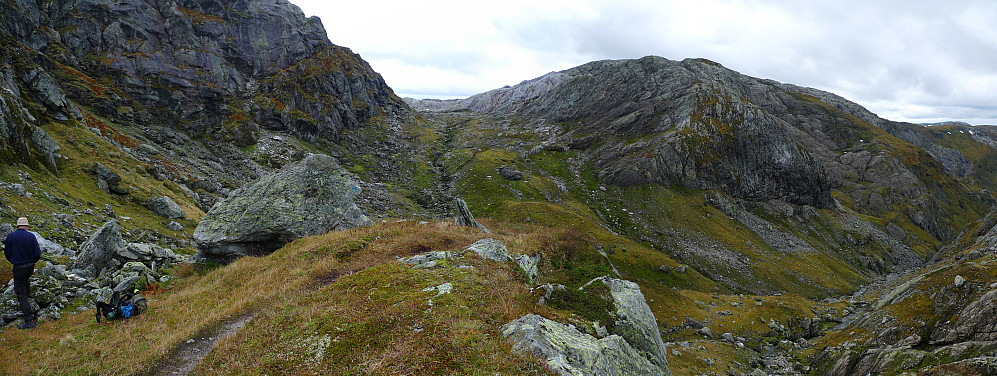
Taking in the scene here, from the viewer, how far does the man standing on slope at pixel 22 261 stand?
49.6ft

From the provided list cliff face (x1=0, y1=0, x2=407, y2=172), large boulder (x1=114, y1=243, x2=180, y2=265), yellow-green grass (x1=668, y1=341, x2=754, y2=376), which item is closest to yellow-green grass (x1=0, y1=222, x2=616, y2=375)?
large boulder (x1=114, y1=243, x2=180, y2=265)

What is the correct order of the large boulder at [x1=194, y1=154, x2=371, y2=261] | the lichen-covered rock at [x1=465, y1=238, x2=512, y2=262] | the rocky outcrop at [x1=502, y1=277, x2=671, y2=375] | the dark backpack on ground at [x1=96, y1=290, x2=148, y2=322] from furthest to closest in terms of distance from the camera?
the large boulder at [x1=194, y1=154, x2=371, y2=261] < the lichen-covered rock at [x1=465, y1=238, x2=512, y2=262] < the dark backpack on ground at [x1=96, y1=290, x2=148, y2=322] < the rocky outcrop at [x1=502, y1=277, x2=671, y2=375]

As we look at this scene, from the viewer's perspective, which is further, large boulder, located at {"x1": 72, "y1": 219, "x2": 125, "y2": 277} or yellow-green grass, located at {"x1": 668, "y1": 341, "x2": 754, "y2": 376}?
yellow-green grass, located at {"x1": 668, "y1": 341, "x2": 754, "y2": 376}

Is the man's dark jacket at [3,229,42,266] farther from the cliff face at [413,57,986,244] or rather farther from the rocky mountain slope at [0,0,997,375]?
the cliff face at [413,57,986,244]

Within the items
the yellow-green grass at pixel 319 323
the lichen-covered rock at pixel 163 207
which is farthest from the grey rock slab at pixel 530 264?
the lichen-covered rock at pixel 163 207

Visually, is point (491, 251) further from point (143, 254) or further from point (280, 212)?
point (143, 254)

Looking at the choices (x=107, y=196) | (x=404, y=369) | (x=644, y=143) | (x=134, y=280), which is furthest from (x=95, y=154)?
(x=644, y=143)

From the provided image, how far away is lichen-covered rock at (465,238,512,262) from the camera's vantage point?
886 inches

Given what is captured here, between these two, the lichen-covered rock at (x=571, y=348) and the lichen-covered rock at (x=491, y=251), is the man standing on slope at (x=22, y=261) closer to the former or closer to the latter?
the lichen-covered rock at (x=491, y=251)

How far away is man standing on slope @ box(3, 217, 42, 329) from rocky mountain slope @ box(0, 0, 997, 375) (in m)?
1.04

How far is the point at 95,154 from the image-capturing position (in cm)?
4678

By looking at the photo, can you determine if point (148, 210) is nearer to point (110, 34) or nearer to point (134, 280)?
point (134, 280)

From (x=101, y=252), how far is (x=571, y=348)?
91.3 feet

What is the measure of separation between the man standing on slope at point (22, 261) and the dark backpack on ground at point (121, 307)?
2093 millimetres
